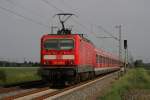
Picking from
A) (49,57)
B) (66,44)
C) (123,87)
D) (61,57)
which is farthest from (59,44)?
(123,87)

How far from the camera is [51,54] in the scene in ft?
Result: 81.5

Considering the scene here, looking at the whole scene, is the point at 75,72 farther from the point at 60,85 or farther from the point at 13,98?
the point at 13,98

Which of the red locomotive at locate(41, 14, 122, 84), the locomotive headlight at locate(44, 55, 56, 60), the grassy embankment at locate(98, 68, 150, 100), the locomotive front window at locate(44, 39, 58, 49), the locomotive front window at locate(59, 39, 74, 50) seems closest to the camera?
the grassy embankment at locate(98, 68, 150, 100)

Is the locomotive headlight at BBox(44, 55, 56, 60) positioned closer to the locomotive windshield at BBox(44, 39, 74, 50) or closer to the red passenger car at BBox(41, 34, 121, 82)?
the red passenger car at BBox(41, 34, 121, 82)

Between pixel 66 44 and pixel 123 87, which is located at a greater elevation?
pixel 66 44

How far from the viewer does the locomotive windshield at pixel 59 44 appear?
25.0 m

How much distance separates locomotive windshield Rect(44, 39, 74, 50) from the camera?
25.0m

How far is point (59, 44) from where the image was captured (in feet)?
82.3

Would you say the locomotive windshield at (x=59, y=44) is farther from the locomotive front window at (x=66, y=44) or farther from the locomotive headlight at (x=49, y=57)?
the locomotive headlight at (x=49, y=57)

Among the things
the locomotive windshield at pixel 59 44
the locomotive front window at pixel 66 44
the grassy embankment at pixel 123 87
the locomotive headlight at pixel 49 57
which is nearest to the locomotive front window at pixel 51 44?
the locomotive windshield at pixel 59 44

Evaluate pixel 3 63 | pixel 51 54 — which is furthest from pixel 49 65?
pixel 3 63

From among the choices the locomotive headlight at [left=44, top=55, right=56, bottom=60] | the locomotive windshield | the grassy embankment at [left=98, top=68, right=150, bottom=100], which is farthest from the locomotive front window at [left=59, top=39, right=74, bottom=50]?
the grassy embankment at [left=98, top=68, right=150, bottom=100]

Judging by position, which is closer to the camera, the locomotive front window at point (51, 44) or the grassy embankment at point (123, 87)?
the grassy embankment at point (123, 87)

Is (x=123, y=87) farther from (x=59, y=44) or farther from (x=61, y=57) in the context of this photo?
(x=59, y=44)
